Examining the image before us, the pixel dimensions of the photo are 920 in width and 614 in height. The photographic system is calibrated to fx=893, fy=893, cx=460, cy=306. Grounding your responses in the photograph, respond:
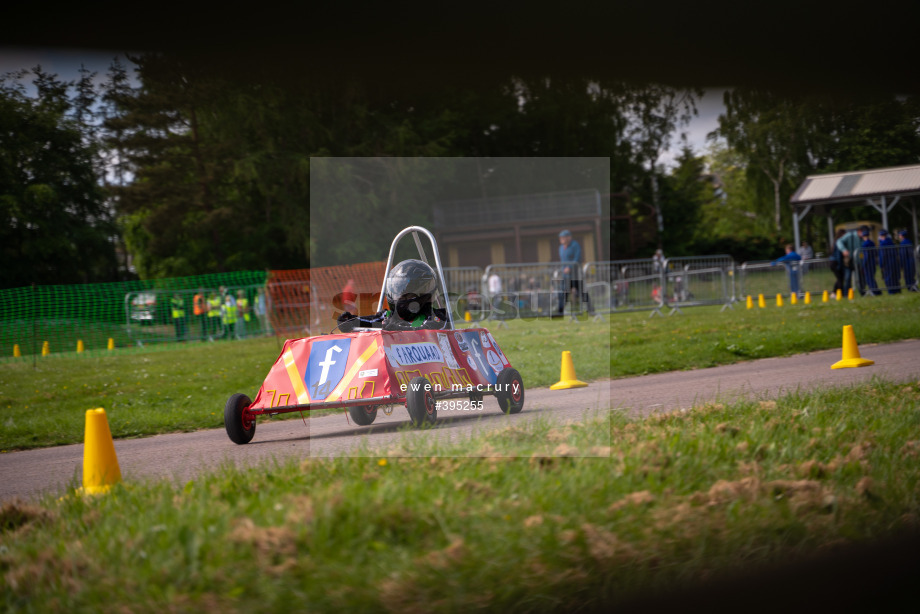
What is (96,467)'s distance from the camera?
4.96 metres

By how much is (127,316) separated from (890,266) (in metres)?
18.7

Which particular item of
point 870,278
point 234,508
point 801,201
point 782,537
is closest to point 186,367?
point 234,508

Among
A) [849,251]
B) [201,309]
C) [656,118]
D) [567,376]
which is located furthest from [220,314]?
[849,251]

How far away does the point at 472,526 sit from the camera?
3166 millimetres

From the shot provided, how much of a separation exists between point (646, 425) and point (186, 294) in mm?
19388

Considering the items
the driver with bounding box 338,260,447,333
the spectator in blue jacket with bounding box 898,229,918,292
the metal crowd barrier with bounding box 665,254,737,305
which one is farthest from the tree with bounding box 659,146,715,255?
the driver with bounding box 338,260,447,333

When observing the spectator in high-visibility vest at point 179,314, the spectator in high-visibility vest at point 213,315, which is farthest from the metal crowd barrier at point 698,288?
the spectator in high-visibility vest at point 179,314

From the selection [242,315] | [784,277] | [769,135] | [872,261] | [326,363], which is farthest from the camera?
[242,315]

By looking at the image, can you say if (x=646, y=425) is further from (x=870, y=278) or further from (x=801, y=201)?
(x=801, y=201)

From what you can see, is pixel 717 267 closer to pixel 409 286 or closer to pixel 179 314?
pixel 179 314

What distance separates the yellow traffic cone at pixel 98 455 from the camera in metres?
4.94

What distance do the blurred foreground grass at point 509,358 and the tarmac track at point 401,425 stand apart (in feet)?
2.98

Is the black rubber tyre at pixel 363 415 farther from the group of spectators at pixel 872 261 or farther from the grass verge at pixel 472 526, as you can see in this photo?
the group of spectators at pixel 872 261

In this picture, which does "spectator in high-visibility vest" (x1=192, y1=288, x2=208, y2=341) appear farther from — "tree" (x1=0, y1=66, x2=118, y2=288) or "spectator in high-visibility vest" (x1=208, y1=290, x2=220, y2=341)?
"tree" (x1=0, y1=66, x2=118, y2=288)
